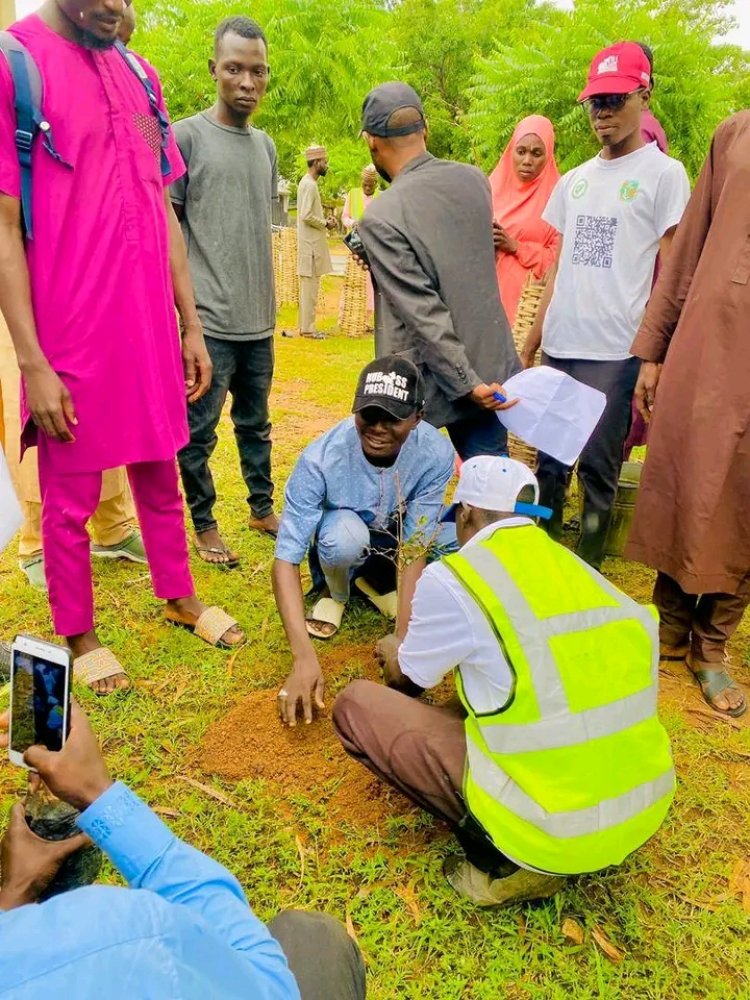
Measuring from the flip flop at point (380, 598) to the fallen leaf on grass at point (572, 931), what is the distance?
1510 millimetres

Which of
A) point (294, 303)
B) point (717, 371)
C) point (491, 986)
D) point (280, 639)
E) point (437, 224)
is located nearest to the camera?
point (491, 986)

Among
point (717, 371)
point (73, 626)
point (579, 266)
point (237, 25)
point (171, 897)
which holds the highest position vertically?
point (237, 25)

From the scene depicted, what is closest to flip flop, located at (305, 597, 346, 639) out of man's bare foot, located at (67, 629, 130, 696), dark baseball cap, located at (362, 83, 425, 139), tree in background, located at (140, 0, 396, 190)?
man's bare foot, located at (67, 629, 130, 696)

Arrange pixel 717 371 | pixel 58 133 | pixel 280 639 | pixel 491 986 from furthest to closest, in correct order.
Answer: pixel 280 639
pixel 717 371
pixel 58 133
pixel 491 986

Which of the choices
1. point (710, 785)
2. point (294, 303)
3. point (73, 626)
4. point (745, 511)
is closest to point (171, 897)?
point (73, 626)

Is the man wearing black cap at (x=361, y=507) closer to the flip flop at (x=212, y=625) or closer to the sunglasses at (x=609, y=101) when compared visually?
the flip flop at (x=212, y=625)

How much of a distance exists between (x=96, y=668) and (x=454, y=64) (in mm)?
26415

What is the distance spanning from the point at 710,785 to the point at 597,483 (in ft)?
4.96

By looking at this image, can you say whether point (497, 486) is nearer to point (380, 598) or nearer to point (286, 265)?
point (380, 598)

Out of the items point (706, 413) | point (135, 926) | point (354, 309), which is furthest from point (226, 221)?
point (354, 309)

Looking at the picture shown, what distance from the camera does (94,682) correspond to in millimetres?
2869

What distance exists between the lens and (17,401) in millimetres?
3549

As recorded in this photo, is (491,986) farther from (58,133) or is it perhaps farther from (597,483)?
(58,133)

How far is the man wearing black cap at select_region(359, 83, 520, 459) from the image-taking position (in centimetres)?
302
